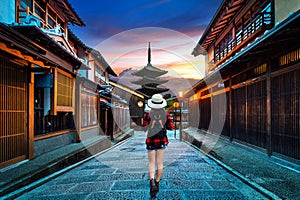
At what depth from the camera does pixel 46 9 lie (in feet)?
41.8

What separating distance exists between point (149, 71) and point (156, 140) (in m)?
32.6

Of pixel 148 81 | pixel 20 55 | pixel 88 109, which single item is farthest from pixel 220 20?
pixel 148 81

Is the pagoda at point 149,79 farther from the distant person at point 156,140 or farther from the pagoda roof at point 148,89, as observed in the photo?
the distant person at point 156,140

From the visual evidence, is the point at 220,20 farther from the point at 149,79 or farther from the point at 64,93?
the point at 149,79

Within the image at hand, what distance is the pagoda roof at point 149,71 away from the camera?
1481 inches

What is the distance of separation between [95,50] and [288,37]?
18.7 metres

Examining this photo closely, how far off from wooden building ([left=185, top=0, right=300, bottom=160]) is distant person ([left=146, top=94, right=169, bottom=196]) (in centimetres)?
363

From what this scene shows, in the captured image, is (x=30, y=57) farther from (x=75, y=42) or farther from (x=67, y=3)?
(x=75, y=42)

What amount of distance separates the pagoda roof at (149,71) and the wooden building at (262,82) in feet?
60.6

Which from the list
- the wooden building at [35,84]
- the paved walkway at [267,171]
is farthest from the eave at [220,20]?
the paved walkway at [267,171]

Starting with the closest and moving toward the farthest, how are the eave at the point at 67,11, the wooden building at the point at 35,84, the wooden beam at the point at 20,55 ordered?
the wooden beam at the point at 20,55 → the wooden building at the point at 35,84 → the eave at the point at 67,11

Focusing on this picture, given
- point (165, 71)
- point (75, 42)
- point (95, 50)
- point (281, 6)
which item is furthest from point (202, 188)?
point (165, 71)

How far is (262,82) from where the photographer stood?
9984mm

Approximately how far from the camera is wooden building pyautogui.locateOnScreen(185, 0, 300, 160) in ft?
24.5
